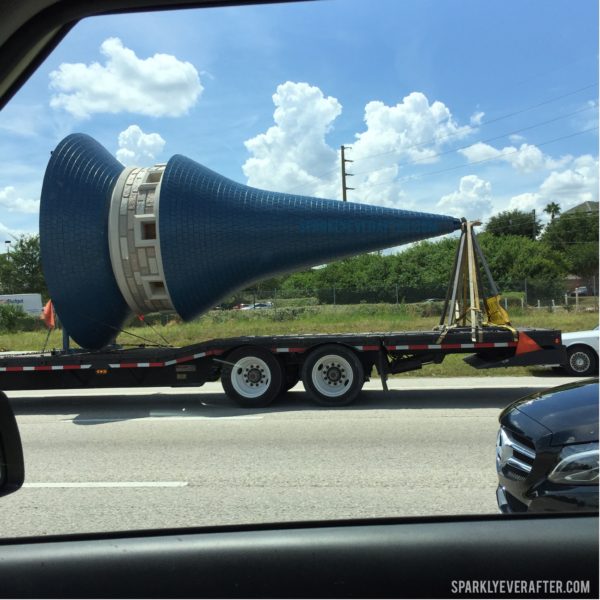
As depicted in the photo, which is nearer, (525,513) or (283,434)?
(525,513)

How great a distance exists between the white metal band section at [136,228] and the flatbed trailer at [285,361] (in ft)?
4.16

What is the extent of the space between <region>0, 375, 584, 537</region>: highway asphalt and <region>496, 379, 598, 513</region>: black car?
745mm

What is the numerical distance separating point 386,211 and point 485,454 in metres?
4.21

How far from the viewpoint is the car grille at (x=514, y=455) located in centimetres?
240

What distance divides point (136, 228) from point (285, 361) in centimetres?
301

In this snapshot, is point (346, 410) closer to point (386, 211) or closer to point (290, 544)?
point (386, 211)

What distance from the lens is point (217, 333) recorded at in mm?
10531

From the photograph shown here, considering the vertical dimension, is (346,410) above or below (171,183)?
below

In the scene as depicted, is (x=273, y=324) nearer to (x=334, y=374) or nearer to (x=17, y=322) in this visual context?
(x=334, y=374)

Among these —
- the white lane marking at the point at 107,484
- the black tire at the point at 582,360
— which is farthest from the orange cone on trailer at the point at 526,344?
the white lane marking at the point at 107,484

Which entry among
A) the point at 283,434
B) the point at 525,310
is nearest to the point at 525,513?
the point at 283,434

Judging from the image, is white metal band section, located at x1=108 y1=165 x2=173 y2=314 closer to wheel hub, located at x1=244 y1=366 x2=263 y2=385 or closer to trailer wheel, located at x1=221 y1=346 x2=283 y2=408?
trailer wheel, located at x1=221 y1=346 x2=283 y2=408

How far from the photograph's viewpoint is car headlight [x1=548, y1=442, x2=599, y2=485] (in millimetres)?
2158

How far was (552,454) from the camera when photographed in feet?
7.53
